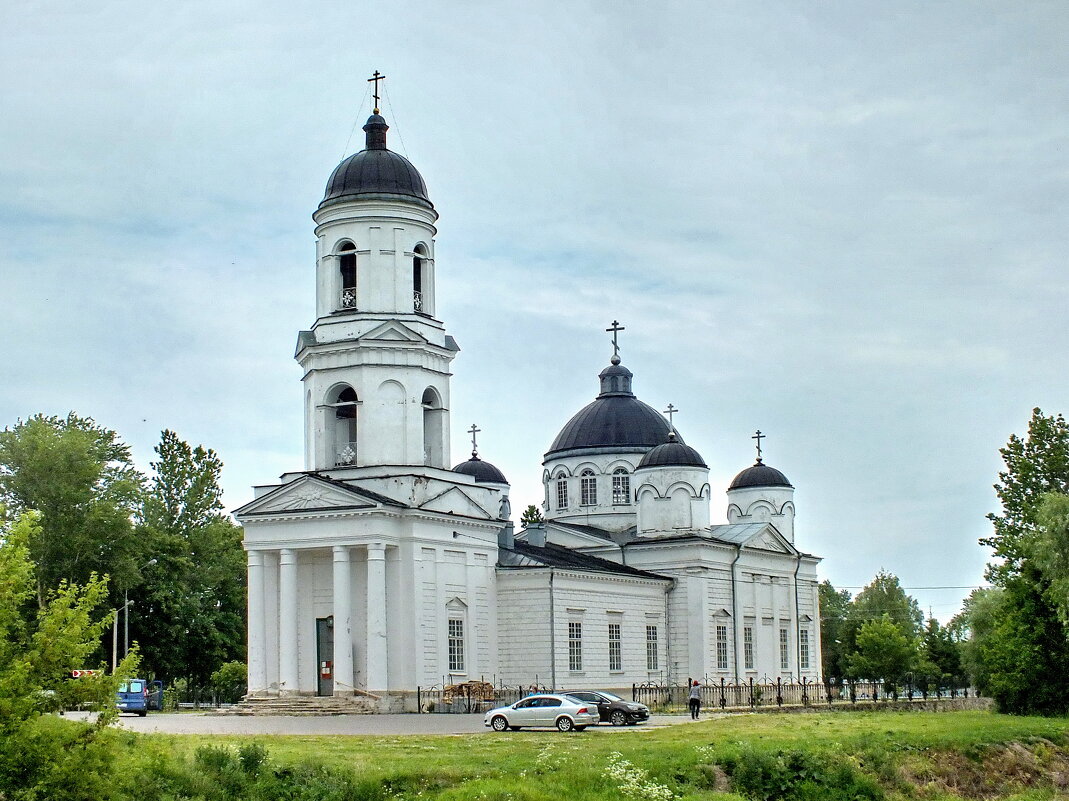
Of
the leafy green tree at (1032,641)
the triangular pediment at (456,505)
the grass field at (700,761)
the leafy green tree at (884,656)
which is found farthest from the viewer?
the leafy green tree at (884,656)

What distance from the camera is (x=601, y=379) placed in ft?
236

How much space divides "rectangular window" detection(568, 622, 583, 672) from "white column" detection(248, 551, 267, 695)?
451 inches

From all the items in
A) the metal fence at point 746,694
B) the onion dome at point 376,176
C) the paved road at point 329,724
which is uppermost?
the onion dome at point 376,176

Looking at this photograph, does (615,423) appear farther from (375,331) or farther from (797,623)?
(375,331)

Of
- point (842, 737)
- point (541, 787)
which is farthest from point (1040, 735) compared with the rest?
point (541, 787)

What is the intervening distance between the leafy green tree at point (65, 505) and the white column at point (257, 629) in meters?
13.6

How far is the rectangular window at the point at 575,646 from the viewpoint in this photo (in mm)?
52656

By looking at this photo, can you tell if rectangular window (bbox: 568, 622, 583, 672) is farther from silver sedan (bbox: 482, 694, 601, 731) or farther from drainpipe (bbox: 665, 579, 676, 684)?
silver sedan (bbox: 482, 694, 601, 731)

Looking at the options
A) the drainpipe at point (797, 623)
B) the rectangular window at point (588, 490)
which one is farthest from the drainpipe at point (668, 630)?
the drainpipe at point (797, 623)

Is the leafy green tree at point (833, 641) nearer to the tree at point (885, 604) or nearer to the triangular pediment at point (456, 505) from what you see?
the tree at point (885, 604)

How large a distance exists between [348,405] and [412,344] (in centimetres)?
301

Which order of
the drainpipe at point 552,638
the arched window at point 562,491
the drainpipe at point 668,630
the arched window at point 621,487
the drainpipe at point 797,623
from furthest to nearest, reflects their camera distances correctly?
the drainpipe at point 797,623
the arched window at point 562,491
the arched window at point 621,487
the drainpipe at point 668,630
the drainpipe at point 552,638

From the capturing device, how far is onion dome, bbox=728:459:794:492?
74062 millimetres

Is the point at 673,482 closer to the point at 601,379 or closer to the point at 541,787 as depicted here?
the point at 601,379
